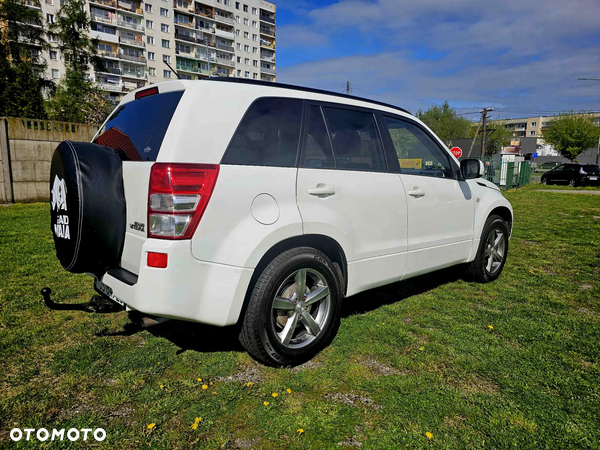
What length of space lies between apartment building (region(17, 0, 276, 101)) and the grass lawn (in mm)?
55440

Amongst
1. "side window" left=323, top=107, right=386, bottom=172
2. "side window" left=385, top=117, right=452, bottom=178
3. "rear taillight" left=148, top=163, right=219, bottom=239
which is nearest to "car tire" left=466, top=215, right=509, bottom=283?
"side window" left=385, top=117, right=452, bottom=178

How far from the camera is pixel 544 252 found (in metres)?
6.56

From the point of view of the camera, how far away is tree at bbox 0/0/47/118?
31.9 metres

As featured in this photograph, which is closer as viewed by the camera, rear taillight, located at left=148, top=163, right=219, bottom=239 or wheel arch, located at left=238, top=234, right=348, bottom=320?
rear taillight, located at left=148, top=163, right=219, bottom=239

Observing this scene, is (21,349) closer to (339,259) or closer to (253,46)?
(339,259)

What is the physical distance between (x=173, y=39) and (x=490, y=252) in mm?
70492

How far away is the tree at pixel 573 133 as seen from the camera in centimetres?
6028

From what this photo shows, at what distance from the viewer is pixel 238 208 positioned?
242 cm

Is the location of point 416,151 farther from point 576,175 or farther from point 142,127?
point 576,175

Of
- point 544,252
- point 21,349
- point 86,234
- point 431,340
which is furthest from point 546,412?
point 544,252

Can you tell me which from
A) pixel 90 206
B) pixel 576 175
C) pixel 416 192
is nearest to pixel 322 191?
pixel 416 192

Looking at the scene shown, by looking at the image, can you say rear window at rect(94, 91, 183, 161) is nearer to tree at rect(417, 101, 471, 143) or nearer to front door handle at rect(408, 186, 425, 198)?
front door handle at rect(408, 186, 425, 198)

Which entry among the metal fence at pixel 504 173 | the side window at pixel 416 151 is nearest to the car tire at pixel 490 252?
the side window at pixel 416 151

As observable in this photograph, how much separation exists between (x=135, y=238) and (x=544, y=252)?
21.4 feet
